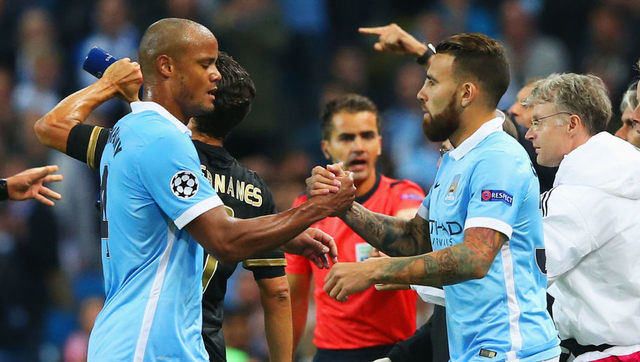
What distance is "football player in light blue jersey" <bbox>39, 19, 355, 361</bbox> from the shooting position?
14.3 ft

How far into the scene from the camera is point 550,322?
15.8ft

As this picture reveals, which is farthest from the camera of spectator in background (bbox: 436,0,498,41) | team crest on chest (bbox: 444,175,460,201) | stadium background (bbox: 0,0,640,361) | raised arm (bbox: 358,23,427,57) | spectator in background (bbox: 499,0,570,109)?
spectator in background (bbox: 436,0,498,41)

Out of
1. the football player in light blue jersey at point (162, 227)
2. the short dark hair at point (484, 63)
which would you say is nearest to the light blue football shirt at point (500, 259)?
the short dark hair at point (484, 63)

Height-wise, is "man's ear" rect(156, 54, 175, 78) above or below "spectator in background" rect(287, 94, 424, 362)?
above

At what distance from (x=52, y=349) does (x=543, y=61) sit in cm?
585

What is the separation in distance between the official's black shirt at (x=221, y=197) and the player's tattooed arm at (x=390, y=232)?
49 cm

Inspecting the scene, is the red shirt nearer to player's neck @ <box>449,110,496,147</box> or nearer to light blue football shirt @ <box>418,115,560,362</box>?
light blue football shirt @ <box>418,115,560,362</box>

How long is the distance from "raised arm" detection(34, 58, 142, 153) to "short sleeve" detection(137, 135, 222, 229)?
977 millimetres

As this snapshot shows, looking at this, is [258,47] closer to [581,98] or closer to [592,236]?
[581,98]

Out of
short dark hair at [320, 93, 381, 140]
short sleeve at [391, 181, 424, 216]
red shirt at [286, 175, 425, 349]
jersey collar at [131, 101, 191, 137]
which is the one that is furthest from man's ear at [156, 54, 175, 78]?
short dark hair at [320, 93, 381, 140]

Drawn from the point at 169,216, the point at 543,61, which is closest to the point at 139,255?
the point at 169,216

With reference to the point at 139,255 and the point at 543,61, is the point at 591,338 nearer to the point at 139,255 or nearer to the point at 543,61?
the point at 139,255

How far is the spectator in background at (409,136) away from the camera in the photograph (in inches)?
428

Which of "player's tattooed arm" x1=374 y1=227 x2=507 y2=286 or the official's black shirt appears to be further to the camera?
the official's black shirt
